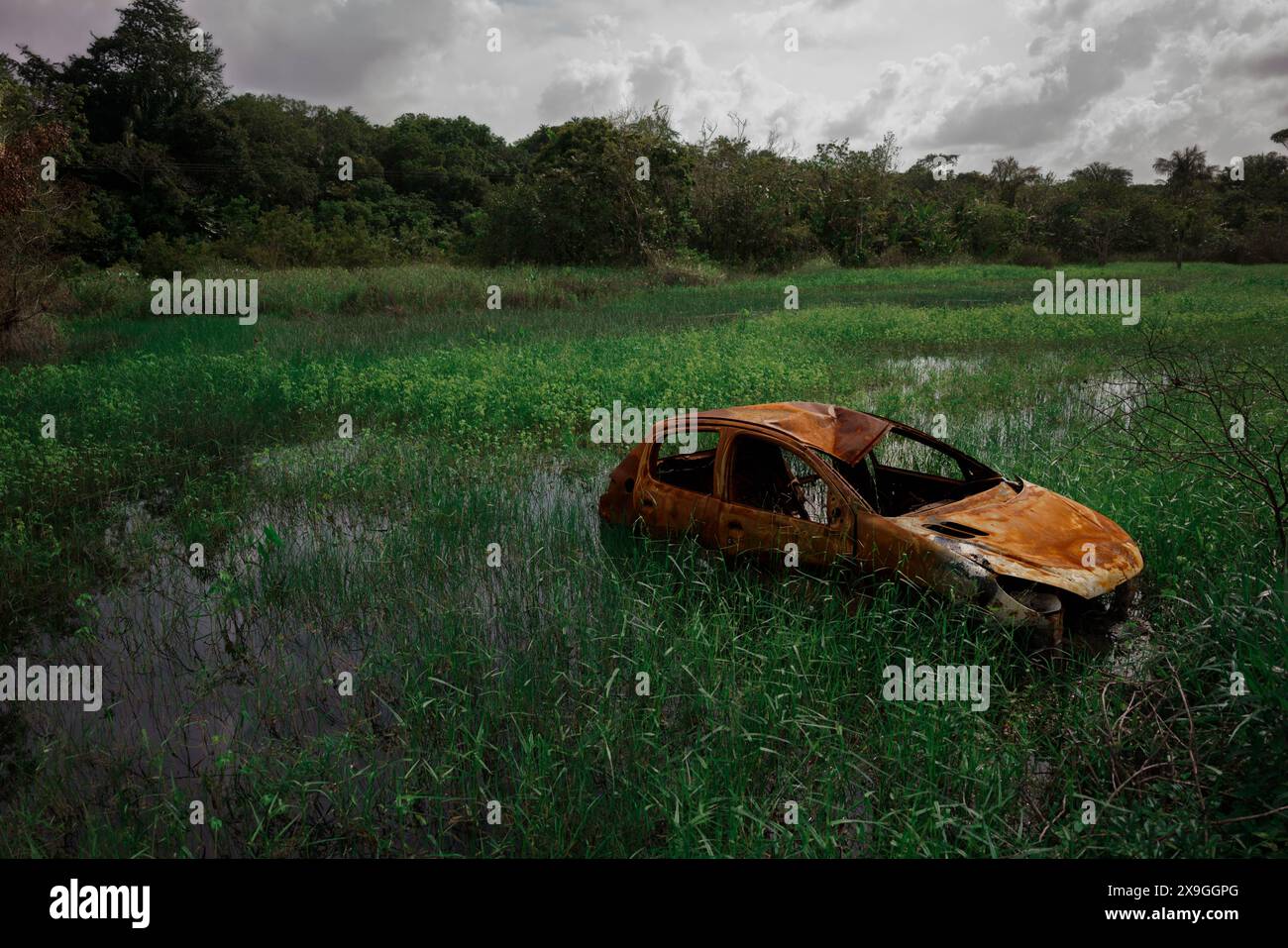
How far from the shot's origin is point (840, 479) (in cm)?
566

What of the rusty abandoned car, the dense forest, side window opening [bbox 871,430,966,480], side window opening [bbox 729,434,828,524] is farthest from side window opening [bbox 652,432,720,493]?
the dense forest

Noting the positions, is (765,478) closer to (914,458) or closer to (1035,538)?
(1035,538)

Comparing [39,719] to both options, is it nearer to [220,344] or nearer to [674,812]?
[674,812]

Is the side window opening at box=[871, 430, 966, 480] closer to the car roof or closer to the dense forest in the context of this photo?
the car roof

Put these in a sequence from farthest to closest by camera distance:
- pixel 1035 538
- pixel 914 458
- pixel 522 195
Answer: pixel 522 195 → pixel 914 458 → pixel 1035 538

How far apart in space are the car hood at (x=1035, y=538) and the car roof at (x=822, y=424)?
0.65 m

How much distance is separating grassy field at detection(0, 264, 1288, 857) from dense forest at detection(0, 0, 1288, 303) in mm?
25530

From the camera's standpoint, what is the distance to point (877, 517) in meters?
5.42

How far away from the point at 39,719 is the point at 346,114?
204 ft

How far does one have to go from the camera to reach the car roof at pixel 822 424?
596 centimetres

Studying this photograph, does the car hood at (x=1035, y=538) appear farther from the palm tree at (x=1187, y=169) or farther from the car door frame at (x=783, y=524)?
the palm tree at (x=1187, y=169)

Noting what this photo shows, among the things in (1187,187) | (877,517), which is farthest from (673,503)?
(1187,187)

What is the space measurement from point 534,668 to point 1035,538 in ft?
10.7

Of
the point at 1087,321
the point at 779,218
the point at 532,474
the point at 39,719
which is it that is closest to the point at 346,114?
the point at 779,218
